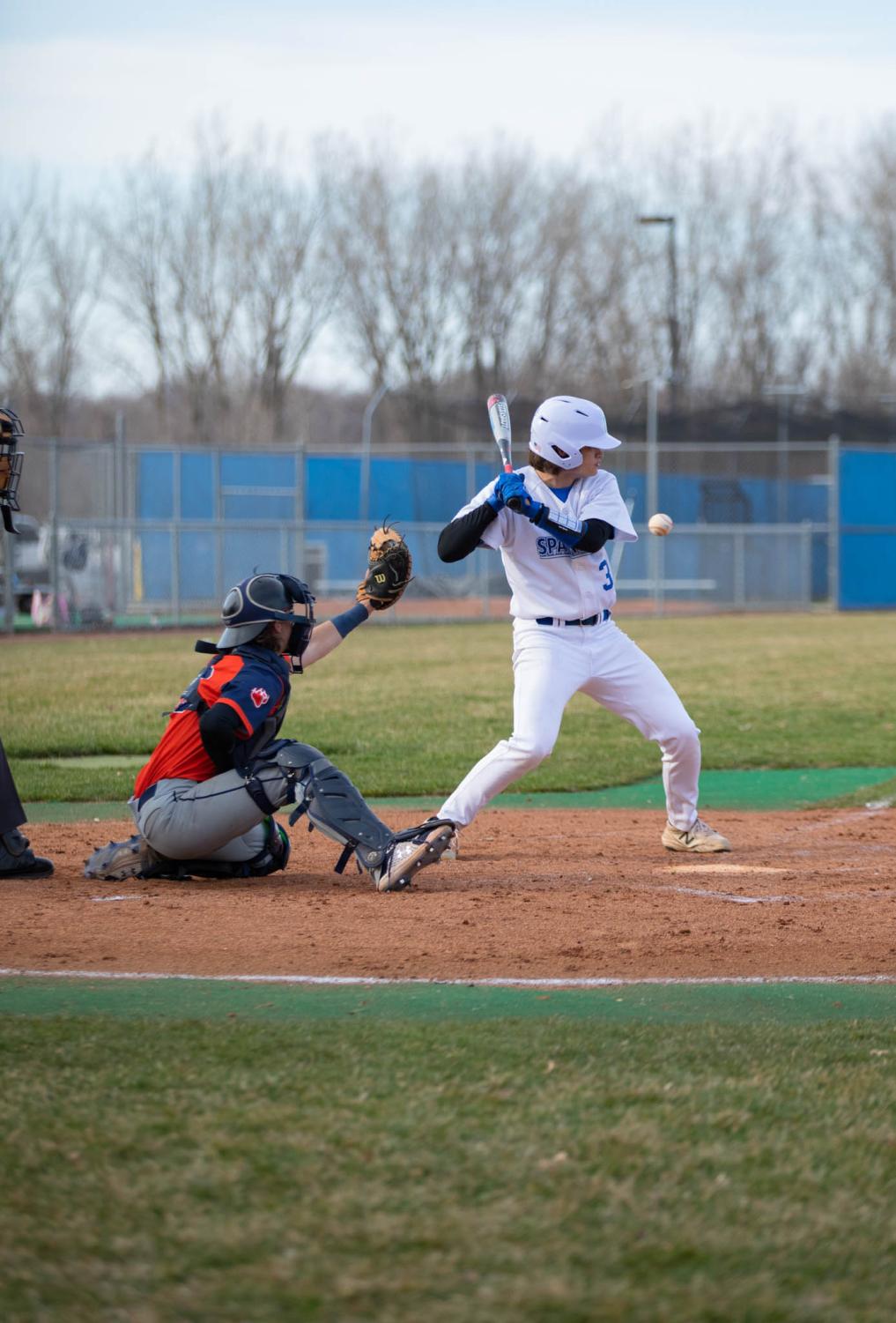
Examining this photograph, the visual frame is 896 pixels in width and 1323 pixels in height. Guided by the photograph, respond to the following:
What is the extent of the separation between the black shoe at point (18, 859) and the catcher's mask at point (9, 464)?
4.09ft

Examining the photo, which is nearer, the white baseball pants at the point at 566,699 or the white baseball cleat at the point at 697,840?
the white baseball pants at the point at 566,699

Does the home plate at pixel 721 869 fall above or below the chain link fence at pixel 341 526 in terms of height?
below

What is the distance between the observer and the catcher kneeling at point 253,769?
18.8 feet

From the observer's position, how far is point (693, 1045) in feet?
12.6

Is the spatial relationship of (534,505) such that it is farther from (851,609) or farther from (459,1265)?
(851,609)

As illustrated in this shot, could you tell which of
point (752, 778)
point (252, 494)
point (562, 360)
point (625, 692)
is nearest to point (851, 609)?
point (252, 494)

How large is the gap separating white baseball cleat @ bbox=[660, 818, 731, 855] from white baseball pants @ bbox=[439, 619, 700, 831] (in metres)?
0.21

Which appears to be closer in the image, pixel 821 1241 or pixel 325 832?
pixel 821 1241

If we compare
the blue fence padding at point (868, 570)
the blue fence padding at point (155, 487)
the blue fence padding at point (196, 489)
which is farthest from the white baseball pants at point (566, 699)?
the blue fence padding at point (868, 570)

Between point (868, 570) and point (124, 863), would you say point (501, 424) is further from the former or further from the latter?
point (868, 570)

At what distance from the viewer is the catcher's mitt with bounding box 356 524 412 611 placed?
619 cm

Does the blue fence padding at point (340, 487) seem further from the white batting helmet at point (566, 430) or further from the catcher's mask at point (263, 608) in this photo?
the catcher's mask at point (263, 608)

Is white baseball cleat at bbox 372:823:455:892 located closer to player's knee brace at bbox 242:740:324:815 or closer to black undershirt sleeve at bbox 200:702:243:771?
player's knee brace at bbox 242:740:324:815

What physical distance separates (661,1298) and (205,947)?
2749 millimetres
